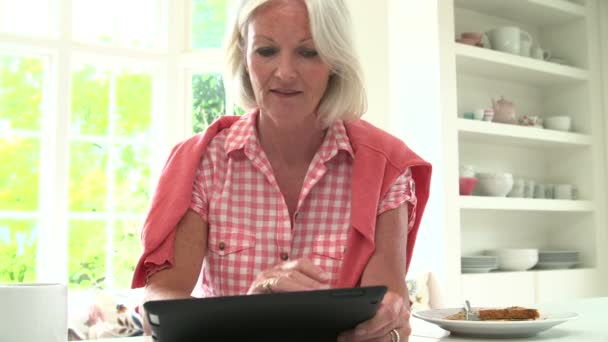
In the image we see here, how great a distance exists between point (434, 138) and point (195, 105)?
1.39 meters

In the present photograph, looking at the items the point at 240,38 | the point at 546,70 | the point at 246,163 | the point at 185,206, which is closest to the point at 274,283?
the point at 185,206

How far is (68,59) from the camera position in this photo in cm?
379

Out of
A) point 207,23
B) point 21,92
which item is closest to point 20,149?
point 21,92

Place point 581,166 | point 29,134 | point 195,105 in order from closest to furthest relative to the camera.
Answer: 1. point 29,134
2. point 195,105
3. point 581,166

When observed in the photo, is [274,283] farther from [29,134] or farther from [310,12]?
[29,134]

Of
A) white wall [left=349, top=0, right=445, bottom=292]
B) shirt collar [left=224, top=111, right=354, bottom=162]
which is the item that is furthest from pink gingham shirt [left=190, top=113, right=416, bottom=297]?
white wall [left=349, top=0, right=445, bottom=292]

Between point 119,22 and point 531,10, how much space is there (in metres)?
2.56

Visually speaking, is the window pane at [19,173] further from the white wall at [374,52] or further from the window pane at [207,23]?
the white wall at [374,52]

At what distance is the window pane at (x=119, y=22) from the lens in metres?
3.96

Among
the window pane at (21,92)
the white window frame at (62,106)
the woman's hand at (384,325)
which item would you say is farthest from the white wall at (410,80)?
the woman's hand at (384,325)

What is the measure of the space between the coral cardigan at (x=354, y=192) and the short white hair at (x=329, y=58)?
0.23 ft

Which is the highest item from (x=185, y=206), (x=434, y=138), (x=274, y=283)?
(x=434, y=138)

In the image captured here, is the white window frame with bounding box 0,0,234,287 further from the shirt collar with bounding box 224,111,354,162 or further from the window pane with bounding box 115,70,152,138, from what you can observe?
the shirt collar with bounding box 224,111,354,162

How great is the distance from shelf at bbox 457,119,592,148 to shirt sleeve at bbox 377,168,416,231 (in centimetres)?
243
